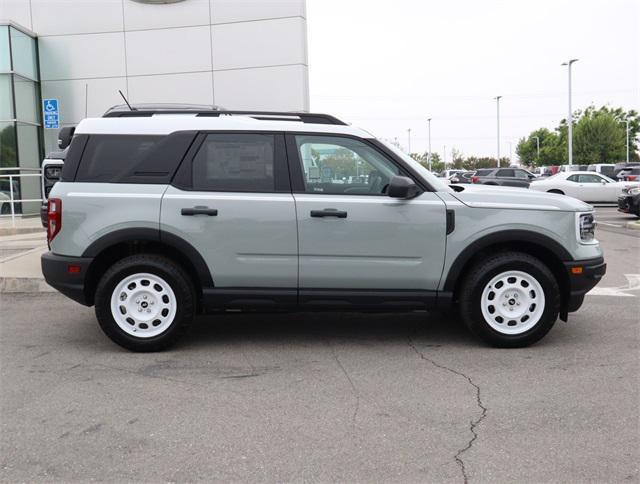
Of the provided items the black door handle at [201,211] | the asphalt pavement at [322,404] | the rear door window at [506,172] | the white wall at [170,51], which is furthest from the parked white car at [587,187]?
the black door handle at [201,211]

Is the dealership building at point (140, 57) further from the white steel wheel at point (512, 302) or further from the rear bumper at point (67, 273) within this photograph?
the white steel wheel at point (512, 302)

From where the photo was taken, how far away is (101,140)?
5.31 metres

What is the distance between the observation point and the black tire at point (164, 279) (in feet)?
17.0

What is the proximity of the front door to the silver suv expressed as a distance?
0.5 inches

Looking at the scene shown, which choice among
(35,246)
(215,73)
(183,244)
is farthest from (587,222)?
(215,73)

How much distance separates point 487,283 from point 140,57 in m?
16.1

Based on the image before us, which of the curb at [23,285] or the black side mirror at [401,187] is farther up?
the black side mirror at [401,187]

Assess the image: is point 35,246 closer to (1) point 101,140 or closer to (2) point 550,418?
(1) point 101,140

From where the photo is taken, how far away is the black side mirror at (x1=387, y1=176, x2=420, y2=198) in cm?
505

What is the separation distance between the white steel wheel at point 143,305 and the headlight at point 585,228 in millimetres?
3461

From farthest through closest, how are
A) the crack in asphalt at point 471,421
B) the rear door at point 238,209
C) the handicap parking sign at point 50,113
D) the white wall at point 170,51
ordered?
the white wall at point 170,51, the handicap parking sign at point 50,113, the rear door at point 238,209, the crack in asphalt at point 471,421

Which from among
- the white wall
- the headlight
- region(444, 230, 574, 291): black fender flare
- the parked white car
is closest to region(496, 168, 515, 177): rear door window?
the parked white car

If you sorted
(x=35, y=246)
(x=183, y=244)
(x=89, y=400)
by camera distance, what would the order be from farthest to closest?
(x=35, y=246) < (x=183, y=244) < (x=89, y=400)

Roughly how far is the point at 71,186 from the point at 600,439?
4.32 meters
